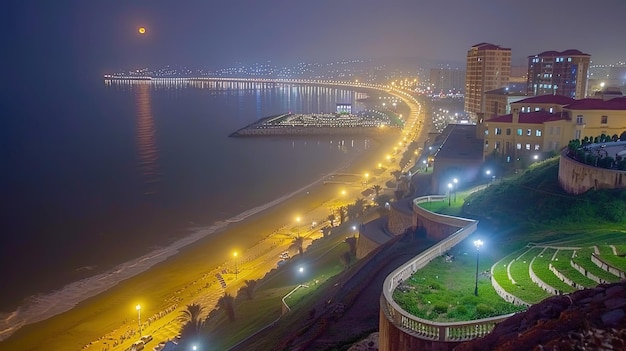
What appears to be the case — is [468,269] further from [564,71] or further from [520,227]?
[564,71]

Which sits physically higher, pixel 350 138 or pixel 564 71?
pixel 564 71

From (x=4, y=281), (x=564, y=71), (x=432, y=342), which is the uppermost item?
(x=564, y=71)

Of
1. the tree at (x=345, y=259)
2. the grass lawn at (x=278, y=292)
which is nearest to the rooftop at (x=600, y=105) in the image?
the grass lawn at (x=278, y=292)

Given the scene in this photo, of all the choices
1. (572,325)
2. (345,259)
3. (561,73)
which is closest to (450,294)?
(572,325)

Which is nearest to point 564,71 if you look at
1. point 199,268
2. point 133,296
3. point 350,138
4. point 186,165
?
point 350,138

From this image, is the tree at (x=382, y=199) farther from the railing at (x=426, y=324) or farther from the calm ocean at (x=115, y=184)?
the railing at (x=426, y=324)

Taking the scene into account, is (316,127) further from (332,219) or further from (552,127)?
(552,127)
